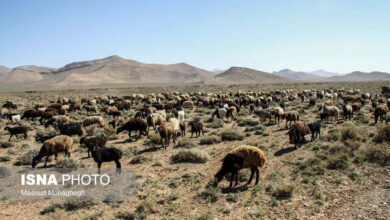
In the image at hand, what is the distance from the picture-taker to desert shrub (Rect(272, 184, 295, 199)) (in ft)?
24.0

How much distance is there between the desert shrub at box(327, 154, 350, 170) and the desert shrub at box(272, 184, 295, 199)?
266cm

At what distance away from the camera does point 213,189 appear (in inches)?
304

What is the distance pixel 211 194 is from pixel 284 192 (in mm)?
2238

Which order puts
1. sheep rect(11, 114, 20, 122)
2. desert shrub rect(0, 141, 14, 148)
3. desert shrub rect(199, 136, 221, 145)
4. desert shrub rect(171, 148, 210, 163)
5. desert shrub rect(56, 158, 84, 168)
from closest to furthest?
desert shrub rect(56, 158, 84, 168) < desert shrub rect(171, 148, 210, 163) < desert shrub rect(0, 141, 14, 148) < desert shrub rect(199, 136, 221, 145) < sheep rect(11, 114, 20, 122)

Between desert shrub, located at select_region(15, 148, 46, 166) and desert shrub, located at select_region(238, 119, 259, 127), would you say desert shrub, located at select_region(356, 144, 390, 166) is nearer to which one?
desert shrub, located at select_region(238, 119, 259, 127)

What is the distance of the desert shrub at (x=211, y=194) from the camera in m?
7.37

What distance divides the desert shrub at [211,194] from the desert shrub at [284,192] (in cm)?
171

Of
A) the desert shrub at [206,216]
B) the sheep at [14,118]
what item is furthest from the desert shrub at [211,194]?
the sheep at [14,118]

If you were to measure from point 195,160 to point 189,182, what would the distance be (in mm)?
2263

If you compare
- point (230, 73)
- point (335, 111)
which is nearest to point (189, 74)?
point (230, 73)

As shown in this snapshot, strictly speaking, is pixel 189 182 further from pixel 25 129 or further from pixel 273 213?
pixel 25 129

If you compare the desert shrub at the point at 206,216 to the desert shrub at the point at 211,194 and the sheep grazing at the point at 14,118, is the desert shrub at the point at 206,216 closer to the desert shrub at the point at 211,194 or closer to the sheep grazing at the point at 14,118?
the desert shrub at the point at 211,194

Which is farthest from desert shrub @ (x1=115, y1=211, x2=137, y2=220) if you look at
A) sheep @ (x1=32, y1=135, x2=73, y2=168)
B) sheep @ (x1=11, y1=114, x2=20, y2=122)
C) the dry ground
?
sheep @ (x1=11, y1=114, x2=20, y2=122)

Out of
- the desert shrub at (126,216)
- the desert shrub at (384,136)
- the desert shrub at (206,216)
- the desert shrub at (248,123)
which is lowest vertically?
the desert shrub at (126,216)
